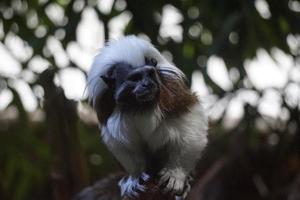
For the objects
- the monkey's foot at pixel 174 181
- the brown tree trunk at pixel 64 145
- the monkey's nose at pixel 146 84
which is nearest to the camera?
the monkey's nose at pixel 146 84

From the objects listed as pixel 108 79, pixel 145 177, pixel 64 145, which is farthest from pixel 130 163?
pixel 64 145

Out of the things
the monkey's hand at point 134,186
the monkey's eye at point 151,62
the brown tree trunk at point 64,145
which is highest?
the monkey's eye at point 151,62

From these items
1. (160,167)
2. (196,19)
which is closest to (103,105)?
(160,167)

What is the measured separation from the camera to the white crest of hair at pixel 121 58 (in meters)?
1.06

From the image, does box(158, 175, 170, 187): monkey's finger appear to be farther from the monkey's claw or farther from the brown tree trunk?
the brown tree trunk

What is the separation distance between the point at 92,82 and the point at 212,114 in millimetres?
1172

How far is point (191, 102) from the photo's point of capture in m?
1.18

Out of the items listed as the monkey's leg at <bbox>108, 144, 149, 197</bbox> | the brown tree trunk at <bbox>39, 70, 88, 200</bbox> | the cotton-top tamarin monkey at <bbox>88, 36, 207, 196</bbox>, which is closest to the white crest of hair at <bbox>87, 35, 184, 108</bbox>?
the cotton-top tamarin monkey at <bbox>88, 36, 207, 196</bbox>

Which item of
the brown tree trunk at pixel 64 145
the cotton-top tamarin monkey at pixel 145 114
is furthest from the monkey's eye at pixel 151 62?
the brown tree trunk at pixel 64 145

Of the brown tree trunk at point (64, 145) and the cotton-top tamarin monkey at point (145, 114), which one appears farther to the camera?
the brown tree trunk at point (64, 145)

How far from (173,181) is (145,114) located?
0.43 ft

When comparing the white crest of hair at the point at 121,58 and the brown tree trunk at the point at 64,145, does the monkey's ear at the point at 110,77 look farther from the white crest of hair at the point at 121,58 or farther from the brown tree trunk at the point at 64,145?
the brown tree trunk at the point at 64,145

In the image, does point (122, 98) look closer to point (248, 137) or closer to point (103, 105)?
point (103, 105)

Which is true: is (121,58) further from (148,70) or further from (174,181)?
(174,181)
